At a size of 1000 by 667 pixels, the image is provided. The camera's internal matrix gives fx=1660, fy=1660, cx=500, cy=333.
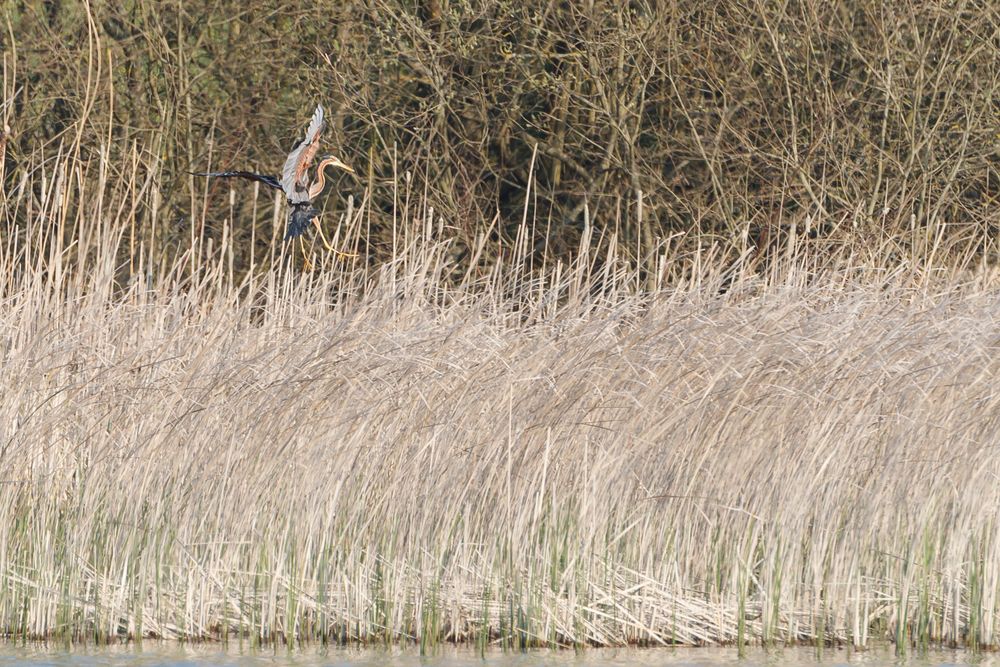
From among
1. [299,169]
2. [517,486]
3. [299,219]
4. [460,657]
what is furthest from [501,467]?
[299,169]

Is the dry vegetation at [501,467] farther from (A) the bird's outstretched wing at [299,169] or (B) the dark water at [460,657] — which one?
(A) the bird's outstretched wing at [299,169]

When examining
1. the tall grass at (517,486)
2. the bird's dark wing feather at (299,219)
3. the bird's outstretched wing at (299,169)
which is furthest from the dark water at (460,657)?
the bird's outstretched wing at (299,169)

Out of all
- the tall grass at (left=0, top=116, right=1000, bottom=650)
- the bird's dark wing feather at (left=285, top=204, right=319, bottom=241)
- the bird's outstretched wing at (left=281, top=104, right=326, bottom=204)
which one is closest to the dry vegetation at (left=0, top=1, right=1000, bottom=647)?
the tall grass at (left=0, top=116, right=1000, bottom=650)

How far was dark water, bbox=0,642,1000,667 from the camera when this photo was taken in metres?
4.78

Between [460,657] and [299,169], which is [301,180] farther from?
[460,657]

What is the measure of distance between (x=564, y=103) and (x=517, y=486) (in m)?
7.50

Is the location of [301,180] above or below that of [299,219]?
above

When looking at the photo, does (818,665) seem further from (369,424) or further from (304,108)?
(304,108)

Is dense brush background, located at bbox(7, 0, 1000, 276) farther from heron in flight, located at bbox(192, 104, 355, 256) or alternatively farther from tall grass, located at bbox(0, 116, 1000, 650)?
tall grass, located at bbox(0, 116, 1000, 650)

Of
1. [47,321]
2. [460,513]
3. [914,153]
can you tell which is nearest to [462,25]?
[914,153]

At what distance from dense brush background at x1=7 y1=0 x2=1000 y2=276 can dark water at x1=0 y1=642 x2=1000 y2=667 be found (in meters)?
5.99

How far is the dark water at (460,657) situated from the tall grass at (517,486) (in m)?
0.09

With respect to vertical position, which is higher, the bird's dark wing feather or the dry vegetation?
the bird's dark wing feather

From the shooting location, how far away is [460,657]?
4.90m
